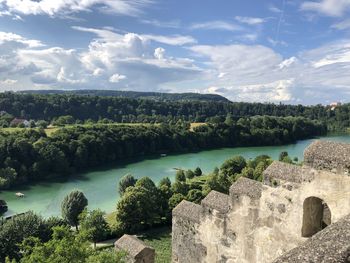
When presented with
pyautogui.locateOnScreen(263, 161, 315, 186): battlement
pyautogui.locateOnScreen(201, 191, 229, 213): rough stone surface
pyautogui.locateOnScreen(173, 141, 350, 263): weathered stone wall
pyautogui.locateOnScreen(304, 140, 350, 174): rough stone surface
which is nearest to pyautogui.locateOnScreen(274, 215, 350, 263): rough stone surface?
pyautogui.locateOnScreen(304, 140, 350, 174): rough stone surface

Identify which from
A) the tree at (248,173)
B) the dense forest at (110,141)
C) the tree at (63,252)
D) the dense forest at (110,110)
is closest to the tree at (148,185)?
the tree at (248,173)

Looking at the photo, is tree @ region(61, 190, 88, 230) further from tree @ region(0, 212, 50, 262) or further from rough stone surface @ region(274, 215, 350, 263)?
rough stone surface @ region(274, 215, 350, 263)

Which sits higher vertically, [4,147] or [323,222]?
[323,222]

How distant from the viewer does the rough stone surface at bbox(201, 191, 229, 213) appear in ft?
51.7

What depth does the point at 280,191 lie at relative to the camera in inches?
508

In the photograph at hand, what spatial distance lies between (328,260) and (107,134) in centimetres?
10080

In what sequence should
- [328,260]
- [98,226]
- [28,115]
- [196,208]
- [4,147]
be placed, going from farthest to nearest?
[28,115] → [4,147] → [98,226] → [196,208] → [328,260]

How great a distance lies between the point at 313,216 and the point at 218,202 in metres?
4.33

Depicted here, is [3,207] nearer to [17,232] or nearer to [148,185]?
[148,185]

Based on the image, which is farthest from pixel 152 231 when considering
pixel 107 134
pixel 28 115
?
pixel 28 115

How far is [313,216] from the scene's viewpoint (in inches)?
504

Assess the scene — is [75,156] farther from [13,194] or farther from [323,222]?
[323,222]

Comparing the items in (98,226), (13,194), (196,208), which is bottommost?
(13,194)

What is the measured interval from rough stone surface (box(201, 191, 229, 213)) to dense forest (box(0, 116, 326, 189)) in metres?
59.9
